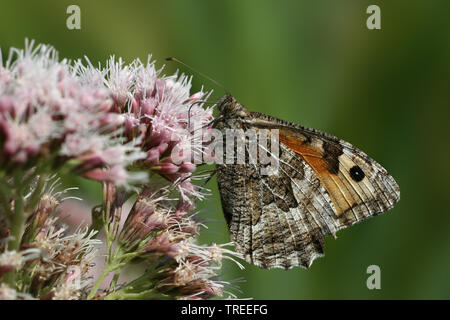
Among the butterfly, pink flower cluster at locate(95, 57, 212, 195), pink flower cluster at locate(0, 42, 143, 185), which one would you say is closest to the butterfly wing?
the butterfly

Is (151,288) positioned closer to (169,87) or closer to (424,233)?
(169,87)

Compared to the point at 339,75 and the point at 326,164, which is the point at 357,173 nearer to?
the point at 326,164

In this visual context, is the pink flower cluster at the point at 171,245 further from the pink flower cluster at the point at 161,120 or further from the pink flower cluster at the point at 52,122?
the pink flower cluster at the point at 52,122

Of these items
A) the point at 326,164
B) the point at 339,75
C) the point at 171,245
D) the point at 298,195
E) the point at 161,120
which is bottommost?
the point at 171,245

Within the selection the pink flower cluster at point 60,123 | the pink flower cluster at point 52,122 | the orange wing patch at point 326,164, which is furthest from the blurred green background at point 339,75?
the pink flower cluster at point 52,122

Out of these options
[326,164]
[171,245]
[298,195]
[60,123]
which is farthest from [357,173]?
[60,123]

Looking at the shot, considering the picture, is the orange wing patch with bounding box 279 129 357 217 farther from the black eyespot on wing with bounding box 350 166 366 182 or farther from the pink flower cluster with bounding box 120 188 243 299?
the pink flower cluster with bounding box 120 188 243 299
